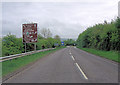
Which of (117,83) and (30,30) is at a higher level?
(30,30)

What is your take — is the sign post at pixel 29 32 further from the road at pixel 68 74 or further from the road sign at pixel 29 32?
the road at pixel 68 74

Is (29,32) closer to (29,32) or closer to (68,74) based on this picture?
(29,32)

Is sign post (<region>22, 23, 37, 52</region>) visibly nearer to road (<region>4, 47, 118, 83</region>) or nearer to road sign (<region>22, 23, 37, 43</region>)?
road sign (<region>22, 23, 37, 43</region>)

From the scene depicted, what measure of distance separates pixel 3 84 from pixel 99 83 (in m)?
4.65

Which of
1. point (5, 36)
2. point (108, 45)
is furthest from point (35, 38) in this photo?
point (108, 45)

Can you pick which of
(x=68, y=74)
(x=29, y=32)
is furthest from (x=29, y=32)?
(x=68, y=74)

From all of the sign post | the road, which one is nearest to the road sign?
the sign post

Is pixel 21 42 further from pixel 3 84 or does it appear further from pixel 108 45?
pixel 108 45

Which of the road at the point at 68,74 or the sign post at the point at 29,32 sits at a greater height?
the sign post at the point at 29,32

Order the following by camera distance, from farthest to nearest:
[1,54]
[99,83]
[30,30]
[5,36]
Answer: [30,30] < [5,36] < [1,54] < [99,83]

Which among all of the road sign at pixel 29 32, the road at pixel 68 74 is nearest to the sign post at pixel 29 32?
the road sign at pixel 29 32

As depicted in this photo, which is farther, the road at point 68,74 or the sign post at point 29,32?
the sign post at point 29,32

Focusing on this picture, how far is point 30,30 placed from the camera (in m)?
21.9

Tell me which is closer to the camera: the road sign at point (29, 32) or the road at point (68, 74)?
the road at point (68, 74)
